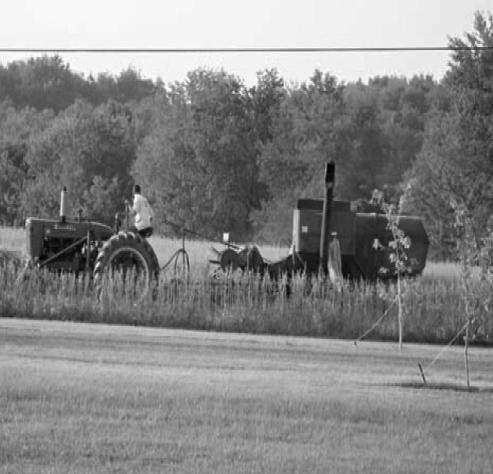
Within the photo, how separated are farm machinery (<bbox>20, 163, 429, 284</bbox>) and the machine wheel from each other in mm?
18

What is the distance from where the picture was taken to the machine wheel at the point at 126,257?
72.1 feet

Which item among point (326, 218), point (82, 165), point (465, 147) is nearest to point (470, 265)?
point (326, 218)

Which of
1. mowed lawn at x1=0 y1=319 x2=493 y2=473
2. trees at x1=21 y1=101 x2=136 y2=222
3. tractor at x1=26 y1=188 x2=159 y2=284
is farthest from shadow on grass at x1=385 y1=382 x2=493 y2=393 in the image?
trees at x1=21 y1=101 x2=136 y2=222

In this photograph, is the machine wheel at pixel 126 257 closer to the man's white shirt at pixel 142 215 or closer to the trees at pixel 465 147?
the man's white shirt at pixel 142 215

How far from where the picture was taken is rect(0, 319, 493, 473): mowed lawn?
8.94m

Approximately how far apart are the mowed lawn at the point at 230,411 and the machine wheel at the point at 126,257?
4.90 meters

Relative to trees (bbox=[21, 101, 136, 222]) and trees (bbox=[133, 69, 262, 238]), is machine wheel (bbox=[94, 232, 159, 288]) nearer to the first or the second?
trees (bbox=[21, 101, 136, 222])

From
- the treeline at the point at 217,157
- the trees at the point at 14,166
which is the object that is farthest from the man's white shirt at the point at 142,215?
the trees at the point at 14,166

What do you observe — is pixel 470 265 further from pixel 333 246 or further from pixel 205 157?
pixel 205 157

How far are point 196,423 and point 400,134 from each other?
77.4m

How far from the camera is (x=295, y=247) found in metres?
23.5

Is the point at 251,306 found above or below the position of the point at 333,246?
below

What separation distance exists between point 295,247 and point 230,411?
1268 centimetres

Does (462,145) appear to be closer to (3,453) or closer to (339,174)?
(339,174)
